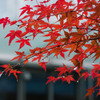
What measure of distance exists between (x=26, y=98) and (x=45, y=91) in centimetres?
55

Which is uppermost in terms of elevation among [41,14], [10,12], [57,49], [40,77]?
[10,12]

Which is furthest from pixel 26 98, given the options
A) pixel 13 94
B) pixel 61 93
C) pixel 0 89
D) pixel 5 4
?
pixel 5 4

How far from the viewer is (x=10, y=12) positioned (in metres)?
4.68

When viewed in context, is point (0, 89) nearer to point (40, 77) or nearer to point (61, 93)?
point (40, 77)

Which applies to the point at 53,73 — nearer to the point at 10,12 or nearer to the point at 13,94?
the point at 13,94

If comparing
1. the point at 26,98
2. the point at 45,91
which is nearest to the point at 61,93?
the point at 45,91

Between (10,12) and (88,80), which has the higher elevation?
(10,12)

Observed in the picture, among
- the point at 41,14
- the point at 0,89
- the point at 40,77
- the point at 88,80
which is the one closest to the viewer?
the point at 41,14

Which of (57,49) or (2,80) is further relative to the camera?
(2,80)

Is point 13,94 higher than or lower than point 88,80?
lower

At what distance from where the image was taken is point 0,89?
4.43m

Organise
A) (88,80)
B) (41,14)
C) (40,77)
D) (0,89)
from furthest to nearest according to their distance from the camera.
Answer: (88,80)
(40,77)
(0,89)
(41,14)

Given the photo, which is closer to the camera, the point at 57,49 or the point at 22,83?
the point at 57,49

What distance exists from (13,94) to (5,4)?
201 centimetres
